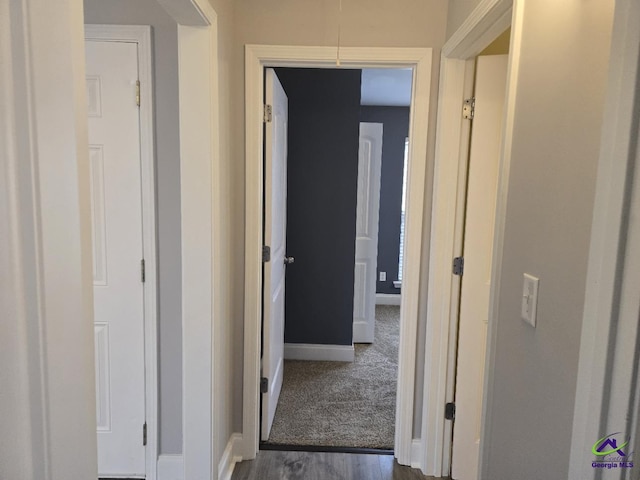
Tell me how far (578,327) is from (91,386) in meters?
0.97

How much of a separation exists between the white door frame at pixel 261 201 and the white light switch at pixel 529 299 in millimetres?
984

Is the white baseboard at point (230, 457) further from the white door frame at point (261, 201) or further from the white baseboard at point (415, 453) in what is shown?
the white baseboard at point (415, 453)

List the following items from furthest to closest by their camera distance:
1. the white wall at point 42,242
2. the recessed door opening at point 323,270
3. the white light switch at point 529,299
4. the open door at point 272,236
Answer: the recessed door opening at point 323,270 → the open door at point 272,236 → the white light switch at point 529,299 → the white wall at point 42,242

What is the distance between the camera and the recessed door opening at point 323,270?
2352 millimetres

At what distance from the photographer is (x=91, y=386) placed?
2.46ft

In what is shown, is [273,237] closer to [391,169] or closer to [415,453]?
[415,453]

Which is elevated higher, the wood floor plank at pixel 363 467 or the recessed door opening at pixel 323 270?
the recessed door opening at pixel 323 270

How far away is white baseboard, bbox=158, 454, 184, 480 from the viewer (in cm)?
196

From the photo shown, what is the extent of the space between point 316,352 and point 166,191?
2099 millimetres

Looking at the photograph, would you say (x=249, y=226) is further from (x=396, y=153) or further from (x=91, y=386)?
(x=396, y=153)

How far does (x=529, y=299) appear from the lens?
41.5 inches

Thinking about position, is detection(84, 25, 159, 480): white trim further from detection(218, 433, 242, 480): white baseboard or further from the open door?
the open door

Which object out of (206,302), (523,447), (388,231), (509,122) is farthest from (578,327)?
(388,231)

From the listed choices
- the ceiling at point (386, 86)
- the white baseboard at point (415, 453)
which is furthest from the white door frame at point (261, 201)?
the ceiling at point (386, 86)
